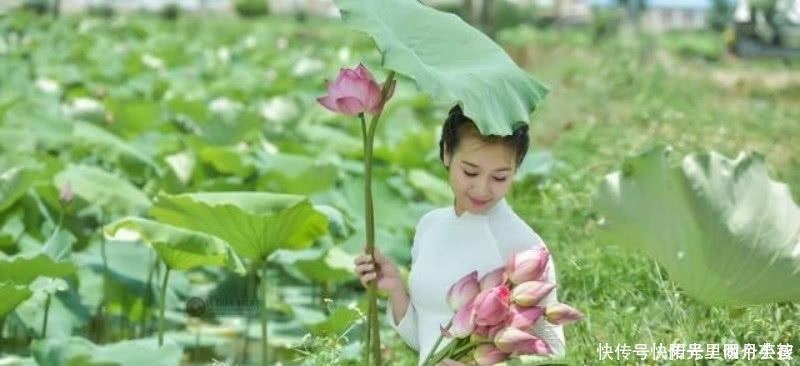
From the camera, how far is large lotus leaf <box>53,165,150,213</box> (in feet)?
11.9

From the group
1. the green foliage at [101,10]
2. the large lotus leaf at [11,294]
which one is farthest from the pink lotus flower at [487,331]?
the green foliage at [101,10]

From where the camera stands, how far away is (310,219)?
8.84 feet

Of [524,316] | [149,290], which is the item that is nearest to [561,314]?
[524,316]

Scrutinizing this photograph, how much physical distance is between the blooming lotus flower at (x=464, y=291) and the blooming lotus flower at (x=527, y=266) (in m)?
0.04

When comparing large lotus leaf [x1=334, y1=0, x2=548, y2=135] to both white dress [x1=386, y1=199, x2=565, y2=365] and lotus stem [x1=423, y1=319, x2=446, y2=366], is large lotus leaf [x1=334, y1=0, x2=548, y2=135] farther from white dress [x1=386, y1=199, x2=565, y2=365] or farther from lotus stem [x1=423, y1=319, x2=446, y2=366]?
lotus stem [x1=423, y1=319, x2=446, y2=366]

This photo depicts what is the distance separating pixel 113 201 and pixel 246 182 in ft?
2.54

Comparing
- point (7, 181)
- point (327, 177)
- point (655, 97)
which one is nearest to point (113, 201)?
point (7, 181)

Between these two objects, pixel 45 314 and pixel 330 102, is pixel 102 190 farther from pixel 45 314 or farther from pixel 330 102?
pixel 330 102

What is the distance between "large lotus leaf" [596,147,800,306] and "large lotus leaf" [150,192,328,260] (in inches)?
27.8

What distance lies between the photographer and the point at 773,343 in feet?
7.86

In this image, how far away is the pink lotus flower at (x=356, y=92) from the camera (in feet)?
6.56

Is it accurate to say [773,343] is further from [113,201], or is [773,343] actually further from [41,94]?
[41,94]

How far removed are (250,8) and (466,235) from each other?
26967mm

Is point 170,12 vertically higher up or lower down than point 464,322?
higher up
